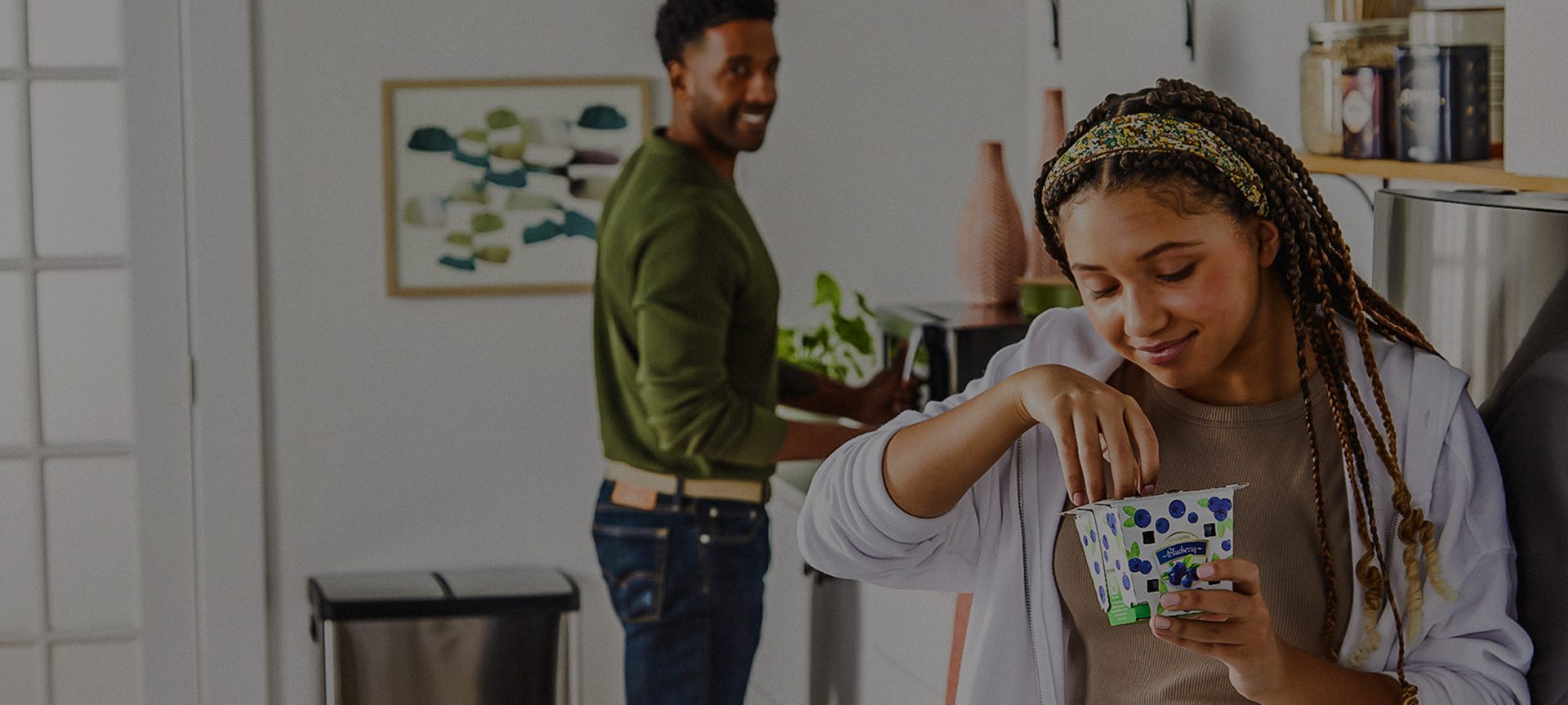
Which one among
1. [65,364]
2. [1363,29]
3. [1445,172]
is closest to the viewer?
[1445,172]

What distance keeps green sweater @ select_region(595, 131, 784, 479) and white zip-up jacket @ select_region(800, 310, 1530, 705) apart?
3.67 ft

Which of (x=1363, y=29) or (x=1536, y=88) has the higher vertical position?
(x=1363, y=29)

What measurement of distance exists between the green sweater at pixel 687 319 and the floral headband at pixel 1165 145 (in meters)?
1.31

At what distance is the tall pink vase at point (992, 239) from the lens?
2785 millimetres

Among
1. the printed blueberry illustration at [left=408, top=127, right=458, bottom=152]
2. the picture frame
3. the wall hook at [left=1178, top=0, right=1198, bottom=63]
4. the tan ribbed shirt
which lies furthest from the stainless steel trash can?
the tan ribbed shirt

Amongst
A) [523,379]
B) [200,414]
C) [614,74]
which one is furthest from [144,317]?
[614,74]

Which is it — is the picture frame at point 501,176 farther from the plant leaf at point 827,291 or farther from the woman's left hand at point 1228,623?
the woman's left hand at point 1228,623

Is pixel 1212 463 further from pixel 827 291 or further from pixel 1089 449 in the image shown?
pixel 827 291

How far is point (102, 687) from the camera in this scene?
354cm

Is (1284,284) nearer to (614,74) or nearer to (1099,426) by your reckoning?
(1099,426)

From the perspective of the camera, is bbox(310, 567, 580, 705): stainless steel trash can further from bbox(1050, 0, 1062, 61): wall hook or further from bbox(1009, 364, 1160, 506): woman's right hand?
bbox(1009, 364, 1160, 506): woman's right hand

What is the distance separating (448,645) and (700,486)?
3.25 ft

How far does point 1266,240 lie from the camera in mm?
1161

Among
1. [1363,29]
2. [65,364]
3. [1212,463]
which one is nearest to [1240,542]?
[1212,463]
